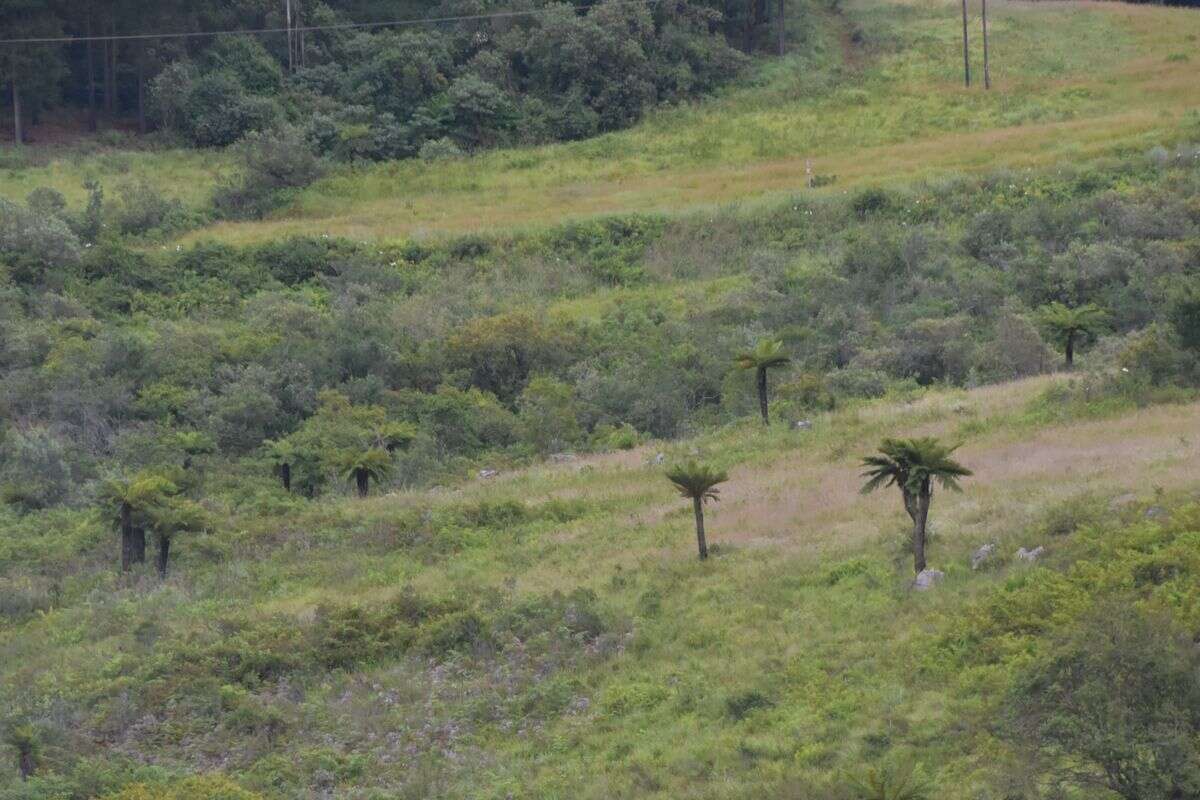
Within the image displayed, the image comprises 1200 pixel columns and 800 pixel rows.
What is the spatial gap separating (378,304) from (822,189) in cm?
1580

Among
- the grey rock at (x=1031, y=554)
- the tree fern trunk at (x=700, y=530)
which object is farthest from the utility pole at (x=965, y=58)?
the grey rock at (x=1031, y=554)

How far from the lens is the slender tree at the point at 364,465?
37.2 metres

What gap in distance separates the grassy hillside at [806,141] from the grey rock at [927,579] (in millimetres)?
32493

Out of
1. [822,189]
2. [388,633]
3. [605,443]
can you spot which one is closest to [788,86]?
[822,189]

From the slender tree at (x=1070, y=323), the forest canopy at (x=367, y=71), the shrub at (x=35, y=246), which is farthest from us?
the forest canopy at (x=367, y=71)

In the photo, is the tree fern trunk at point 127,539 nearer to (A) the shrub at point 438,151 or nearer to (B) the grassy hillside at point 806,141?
(B) the grassy hillside at point 806,141

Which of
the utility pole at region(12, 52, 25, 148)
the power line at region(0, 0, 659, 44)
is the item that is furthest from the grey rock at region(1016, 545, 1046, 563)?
the utility pole at region(12, 52, 25, 148)

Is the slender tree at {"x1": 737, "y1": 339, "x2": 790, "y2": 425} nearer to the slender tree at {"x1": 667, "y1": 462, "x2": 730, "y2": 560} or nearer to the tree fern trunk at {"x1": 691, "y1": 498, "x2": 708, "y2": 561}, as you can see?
the slender tree at {"x1": 667, "y1": 462, "x2": 730, "y2": 560}

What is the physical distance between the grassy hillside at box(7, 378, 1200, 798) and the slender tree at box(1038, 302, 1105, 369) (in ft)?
16.8

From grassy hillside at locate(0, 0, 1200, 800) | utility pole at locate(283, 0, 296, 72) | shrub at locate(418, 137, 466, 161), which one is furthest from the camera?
utility pole at locate(283, 0, 296, 72)

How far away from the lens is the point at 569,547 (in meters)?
31.3

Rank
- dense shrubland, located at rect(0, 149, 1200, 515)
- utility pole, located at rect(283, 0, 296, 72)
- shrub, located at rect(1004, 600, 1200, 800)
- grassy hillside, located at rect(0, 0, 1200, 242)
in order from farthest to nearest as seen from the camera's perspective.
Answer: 1. utility pole, located at rect(283, 0, 296, 72)
2. grassy hillside, located at rect(0, 0, 1200, 242)
3. dense shrubland, located at rect(0, 149, 1200, 515)
4. shrub, located at rect(1004, 600, 1200, 800)

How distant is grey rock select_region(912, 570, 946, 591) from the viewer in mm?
25183

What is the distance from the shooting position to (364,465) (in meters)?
37.2
